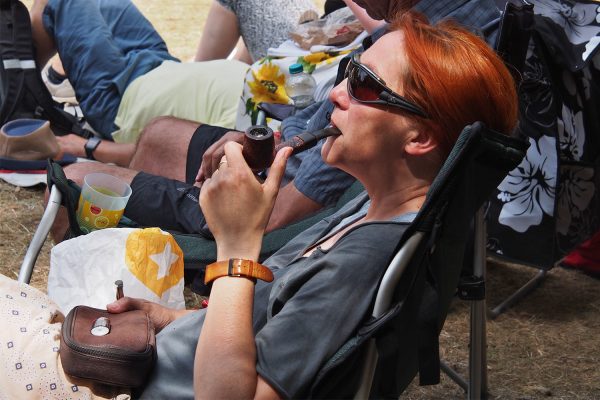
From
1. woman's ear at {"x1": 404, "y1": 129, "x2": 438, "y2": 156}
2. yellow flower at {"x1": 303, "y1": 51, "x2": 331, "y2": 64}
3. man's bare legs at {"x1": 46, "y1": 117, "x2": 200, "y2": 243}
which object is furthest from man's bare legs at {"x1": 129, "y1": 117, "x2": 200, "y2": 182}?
woman's ear at {"x1": 404, "y1": 129, "x2": 438, "y2": 156}

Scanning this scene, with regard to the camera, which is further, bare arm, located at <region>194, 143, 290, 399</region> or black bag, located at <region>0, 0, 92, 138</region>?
black bag, located at <region>0, 0, 92, 138</region>

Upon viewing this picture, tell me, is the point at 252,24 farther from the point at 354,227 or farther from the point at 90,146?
the point at 354,227

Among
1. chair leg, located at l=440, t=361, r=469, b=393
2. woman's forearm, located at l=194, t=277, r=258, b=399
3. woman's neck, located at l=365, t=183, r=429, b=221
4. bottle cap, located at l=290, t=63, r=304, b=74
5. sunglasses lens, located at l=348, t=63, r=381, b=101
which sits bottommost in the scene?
chair leg, located at l=440, t=361, r=469, b=393

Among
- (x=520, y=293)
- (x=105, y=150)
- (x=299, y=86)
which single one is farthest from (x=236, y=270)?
(x=105, y=150)

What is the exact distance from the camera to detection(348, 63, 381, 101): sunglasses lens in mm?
2027

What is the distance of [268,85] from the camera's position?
13.1 ft

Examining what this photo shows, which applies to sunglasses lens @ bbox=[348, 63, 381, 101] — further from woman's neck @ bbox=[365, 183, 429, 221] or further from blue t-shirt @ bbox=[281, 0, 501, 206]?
blue t-shirt @ bbox=[281, 0, 501, 206]

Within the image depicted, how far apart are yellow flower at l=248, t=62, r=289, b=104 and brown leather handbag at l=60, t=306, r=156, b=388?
2002 millimetres

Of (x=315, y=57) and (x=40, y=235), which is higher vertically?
(x=315, y=57)

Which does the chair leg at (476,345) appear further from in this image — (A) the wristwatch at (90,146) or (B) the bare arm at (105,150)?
(A) the wristwatch at (90,146)

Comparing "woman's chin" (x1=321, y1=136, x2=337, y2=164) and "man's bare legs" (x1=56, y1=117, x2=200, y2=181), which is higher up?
"woman's chin" (x1=321, y1=136, x2=337, y2=164)

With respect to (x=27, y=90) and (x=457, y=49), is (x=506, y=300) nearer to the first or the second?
(x=457, y=49)

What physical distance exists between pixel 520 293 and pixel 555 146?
0.87 m

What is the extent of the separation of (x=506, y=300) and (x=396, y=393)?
6.64ft
